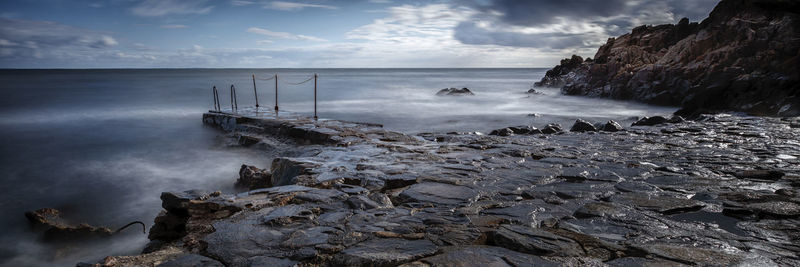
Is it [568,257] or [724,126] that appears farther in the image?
[724,126]

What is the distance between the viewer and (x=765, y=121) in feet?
38.1

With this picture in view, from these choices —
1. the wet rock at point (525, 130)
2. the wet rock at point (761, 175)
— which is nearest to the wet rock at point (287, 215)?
the wet rock at point (761, 175)

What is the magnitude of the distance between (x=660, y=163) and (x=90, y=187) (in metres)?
11.2

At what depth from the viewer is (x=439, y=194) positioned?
471 cm

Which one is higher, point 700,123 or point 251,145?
point 700,123

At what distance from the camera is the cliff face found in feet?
48.9

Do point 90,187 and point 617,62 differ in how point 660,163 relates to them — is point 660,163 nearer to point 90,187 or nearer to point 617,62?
point 90,187

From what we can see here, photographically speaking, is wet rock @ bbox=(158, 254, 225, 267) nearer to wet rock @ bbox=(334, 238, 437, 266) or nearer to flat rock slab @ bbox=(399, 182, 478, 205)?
wet rock @ bbox=(334, 238, 437, 266)

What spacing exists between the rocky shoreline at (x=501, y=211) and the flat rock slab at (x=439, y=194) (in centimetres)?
1

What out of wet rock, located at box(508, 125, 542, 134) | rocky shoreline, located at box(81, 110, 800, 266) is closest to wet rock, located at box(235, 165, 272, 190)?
rocky shoreline, located at box(81, 110, 800, 266)

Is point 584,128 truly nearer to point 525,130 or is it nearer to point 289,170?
point 525,130

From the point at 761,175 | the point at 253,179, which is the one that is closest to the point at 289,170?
the point at 253,179

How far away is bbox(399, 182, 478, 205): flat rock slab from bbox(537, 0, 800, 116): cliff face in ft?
44.5

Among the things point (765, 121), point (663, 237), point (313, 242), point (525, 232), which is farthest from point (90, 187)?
point (765, 121)
